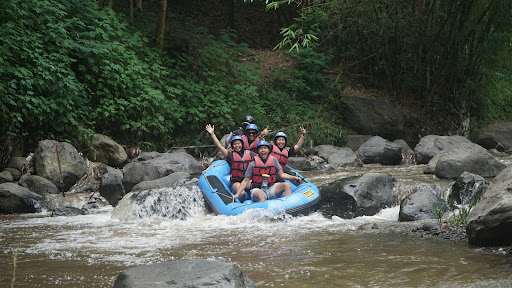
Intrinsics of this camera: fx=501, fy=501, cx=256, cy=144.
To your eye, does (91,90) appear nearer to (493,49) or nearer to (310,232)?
(310,232)

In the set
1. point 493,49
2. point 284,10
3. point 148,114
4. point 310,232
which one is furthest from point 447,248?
point 284,10

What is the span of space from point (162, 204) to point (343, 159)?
5.23 metres

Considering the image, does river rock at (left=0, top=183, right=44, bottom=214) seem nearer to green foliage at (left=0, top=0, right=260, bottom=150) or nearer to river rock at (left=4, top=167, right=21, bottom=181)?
river rock at (left=4, top=167, right=21, bottom=181)

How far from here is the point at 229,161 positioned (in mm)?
7559

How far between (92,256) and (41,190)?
4316mm

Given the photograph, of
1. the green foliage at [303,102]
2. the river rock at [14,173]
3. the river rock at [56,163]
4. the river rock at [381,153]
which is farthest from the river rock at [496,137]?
the river rock at [14,173]

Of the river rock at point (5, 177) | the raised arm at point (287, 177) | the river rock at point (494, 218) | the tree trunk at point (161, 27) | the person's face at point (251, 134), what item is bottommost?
the river rock at point (5, 177)

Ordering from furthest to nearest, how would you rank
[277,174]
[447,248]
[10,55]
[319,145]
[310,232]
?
[319,145]
[10,55]
[277,174]
[310,232]
[447,248]

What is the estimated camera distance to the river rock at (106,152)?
9711 mm

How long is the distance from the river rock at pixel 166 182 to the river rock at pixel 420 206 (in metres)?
3.76

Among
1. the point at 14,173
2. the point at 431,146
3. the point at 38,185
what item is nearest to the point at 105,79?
the point at 14,173

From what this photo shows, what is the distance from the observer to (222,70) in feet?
43.2

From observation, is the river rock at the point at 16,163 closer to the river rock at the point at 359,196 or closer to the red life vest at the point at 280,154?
the red life vest at the point at 280,154

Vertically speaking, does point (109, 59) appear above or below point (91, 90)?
above
